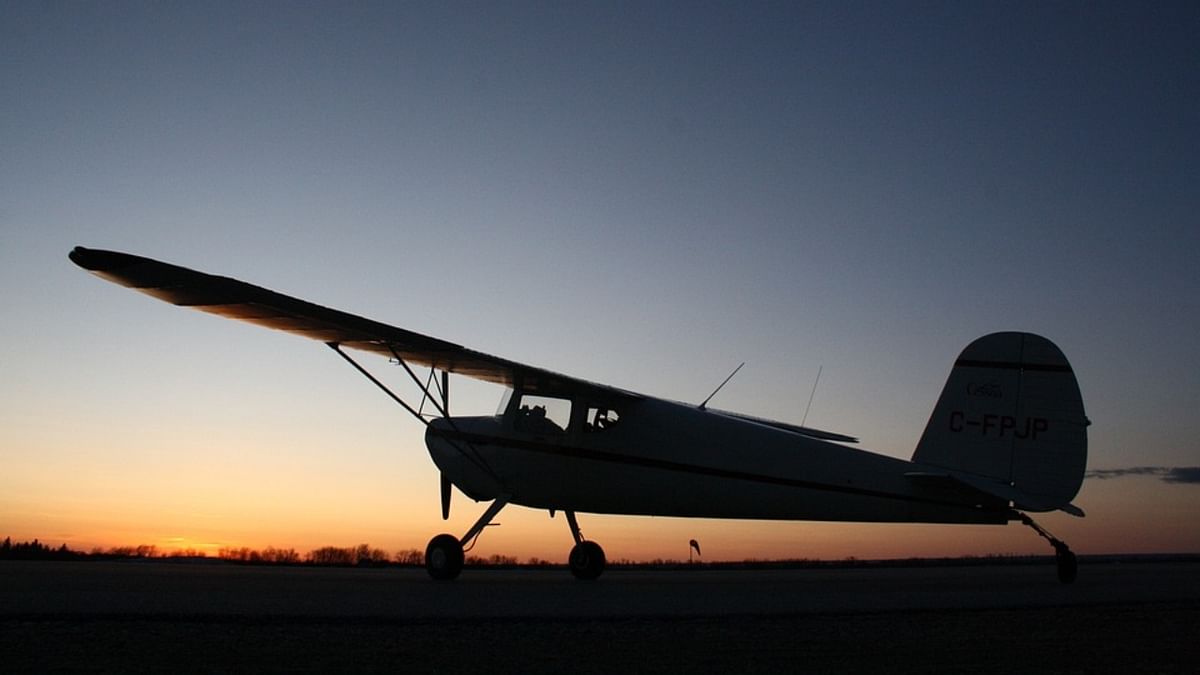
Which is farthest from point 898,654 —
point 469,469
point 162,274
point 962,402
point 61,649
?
point 469,469

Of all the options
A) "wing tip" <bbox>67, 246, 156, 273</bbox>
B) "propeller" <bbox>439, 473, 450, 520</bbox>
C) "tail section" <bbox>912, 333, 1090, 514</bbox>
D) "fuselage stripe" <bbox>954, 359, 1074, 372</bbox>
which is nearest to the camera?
"wing tip" <bbox>67, 246, 156, 273</bbox>

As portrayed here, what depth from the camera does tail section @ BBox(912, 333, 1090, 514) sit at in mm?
11164

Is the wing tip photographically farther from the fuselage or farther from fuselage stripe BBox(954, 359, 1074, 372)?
fuselage stripe BBox(954, 359, 1074, 372)

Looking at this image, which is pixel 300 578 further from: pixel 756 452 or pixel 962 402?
pixel 962 402

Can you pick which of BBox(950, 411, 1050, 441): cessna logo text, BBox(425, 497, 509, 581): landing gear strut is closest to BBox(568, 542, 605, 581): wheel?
BBox(425, 497, 509, 581): landing gear strut

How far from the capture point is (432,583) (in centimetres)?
1123

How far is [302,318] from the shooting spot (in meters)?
11.5

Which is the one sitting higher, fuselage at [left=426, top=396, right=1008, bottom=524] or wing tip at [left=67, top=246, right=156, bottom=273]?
wing tip at [left=67, top=246, right=156, bottom=273]

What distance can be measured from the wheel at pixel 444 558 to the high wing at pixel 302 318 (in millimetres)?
2172

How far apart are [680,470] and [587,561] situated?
6.13 ft

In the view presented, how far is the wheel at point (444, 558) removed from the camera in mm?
12055

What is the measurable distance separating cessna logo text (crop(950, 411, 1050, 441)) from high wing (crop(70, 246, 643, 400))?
3.78m

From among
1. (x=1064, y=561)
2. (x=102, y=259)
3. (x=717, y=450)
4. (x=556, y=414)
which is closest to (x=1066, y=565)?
(x=1064, y=561)

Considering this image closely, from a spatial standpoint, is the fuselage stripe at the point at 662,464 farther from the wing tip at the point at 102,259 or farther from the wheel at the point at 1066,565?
the wing tip at the point at 102,259
